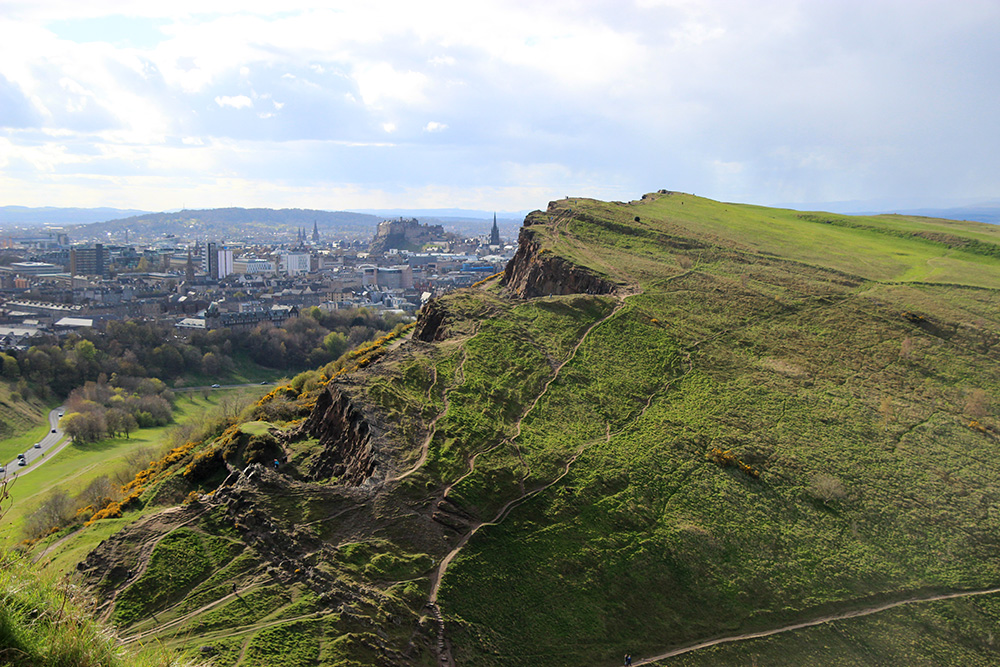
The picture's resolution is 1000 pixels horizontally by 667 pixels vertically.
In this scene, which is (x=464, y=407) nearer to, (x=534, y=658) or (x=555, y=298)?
(x=534, y=658)

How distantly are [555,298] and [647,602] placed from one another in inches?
960

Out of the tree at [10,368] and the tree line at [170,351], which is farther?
the tree line at [170,351]

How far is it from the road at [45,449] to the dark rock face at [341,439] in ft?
174

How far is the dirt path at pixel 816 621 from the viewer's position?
25.4 meters

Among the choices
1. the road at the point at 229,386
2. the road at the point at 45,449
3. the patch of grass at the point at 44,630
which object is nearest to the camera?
the patch of grass at the point at 44,630

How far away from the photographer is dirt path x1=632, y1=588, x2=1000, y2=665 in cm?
2541

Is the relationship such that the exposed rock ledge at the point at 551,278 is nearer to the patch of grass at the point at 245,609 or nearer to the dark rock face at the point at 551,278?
the dark rock face at the point at 551,278

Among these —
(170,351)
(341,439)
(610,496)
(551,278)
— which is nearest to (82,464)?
(170,351)

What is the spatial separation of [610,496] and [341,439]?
11.8 meters

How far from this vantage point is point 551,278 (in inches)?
2050

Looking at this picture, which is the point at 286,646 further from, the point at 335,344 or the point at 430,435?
the point at 335,344

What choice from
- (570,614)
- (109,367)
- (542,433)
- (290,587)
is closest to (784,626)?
(570,614)

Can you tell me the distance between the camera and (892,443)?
36.2 m

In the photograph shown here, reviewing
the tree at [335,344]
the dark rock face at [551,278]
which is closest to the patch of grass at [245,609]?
the dark rock face at [551,278]
